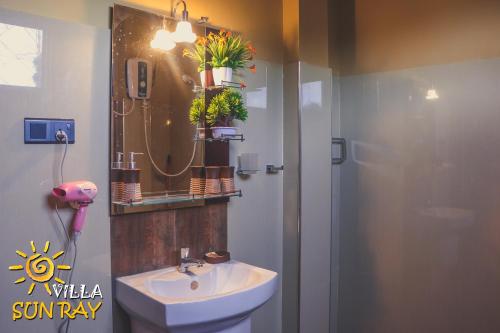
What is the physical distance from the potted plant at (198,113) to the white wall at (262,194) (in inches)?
9.7

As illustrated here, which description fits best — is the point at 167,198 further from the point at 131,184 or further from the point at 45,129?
the point at 45,129

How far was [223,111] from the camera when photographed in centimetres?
211

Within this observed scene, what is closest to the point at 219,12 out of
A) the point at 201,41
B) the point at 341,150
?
the point at 201,41

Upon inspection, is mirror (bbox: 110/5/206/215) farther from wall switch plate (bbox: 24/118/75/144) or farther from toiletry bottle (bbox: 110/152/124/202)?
wall switch plate (bbox: 24/118/75/144)

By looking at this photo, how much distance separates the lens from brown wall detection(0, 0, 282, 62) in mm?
1665

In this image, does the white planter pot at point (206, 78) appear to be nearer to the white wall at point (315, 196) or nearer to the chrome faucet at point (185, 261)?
the white wall at point (315, 196)

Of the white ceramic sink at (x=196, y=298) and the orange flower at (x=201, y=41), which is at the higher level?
the orange flower at (x=201, y=41)

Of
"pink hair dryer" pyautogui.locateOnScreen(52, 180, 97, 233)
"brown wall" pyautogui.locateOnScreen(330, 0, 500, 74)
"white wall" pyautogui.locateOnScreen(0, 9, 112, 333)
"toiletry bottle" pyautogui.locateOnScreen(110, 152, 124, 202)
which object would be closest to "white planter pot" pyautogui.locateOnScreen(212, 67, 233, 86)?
"white wall" pyautogui.locateOnScreen(0, 9, 112, 333)

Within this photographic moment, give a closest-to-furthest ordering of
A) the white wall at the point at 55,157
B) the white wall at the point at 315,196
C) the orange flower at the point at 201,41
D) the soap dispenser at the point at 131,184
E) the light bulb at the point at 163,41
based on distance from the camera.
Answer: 1. the white wall at the point at 55,157
2. the soap dispenser at the point at 131,184
3. the light bulb at the point at 163,41
4. the orange flower at the point at 201,41
5. the white wall at the point at 315,196

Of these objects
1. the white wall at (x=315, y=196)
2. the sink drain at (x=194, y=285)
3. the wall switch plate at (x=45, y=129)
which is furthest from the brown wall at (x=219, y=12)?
the sink drain at (x=194, y=285)

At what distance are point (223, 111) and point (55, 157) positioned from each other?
2.57 ft

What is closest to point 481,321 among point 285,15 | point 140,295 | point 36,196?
point 140,295

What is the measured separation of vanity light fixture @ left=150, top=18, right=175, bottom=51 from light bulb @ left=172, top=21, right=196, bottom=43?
2 cm

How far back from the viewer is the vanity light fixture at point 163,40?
77.4 inches
